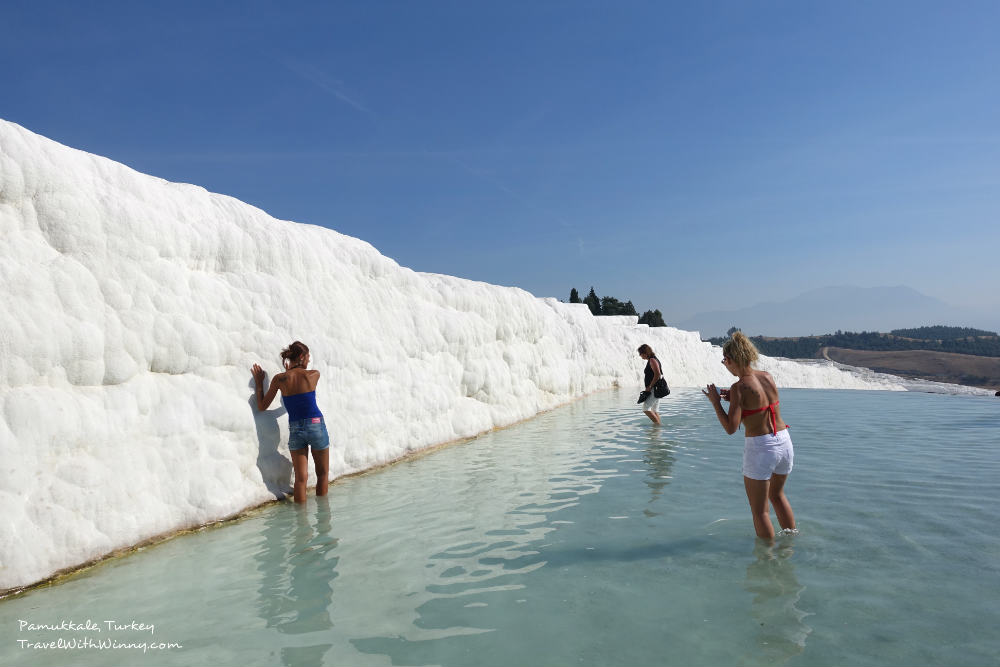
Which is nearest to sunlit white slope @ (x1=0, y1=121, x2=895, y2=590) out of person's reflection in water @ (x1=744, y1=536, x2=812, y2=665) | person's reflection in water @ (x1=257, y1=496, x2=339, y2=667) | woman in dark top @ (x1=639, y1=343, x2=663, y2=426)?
person's reflection in water @ (x1=257, y1=496, x2=339, y2=667)

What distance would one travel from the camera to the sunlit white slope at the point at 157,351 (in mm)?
5059

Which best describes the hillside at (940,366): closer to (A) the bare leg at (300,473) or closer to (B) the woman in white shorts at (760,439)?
(B) the woman in white shorts at (760,439)

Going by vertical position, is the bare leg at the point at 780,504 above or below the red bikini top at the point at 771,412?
below

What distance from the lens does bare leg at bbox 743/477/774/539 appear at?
4.91m

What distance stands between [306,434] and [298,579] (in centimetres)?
284

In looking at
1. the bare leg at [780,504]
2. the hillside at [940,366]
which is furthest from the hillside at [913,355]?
the bare leg at [780,504]

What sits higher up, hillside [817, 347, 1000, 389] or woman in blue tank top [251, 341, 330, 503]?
woman in blue tank top [251, 341, 330, 503]

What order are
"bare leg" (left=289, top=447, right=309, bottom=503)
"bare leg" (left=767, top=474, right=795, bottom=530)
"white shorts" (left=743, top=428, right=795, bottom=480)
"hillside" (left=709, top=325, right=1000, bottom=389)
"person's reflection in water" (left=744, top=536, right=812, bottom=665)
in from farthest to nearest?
"hillside" (left=709, top=325, right=1000, bottom=389) < "bare leg" (left=289, top=447, right=309, bottom=503) < "bare leg" (left=767, top=474, right=795, bottom=530) < "white shorts" (left=743, top=428, right=795, bottom=480) < "person's reflection in water" (left=744, top=536, right=812, bottom=665)

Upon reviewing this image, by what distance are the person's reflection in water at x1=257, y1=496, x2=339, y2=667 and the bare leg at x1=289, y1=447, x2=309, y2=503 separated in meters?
0.48

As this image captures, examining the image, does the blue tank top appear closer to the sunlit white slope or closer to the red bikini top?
the sunlit white slope

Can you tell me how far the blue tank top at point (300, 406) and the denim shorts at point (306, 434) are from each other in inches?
2.3

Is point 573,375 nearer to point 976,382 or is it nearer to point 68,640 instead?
point 68,640

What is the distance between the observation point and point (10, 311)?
200 inches

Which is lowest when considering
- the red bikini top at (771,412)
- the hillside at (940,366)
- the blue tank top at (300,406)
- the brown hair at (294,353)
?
the hillside at (940,366)
